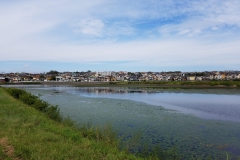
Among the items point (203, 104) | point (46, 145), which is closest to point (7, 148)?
point (46, 145)

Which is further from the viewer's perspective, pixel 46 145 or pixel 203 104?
pixel 203 104

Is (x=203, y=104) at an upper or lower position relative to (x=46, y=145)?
lower

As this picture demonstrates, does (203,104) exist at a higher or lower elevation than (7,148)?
lower

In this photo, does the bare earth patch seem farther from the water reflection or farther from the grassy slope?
the water reflection

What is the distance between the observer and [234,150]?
884 cm

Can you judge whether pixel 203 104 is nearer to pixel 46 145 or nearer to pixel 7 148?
pixel 46 145

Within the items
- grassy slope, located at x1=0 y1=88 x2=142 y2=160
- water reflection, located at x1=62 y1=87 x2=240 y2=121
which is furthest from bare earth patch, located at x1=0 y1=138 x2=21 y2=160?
water reflection, located at x1=62 y1=87 x2=240 y2=121

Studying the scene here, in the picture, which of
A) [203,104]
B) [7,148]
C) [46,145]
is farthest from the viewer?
[203,104]

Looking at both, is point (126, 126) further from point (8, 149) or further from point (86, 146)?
point (8, 149)

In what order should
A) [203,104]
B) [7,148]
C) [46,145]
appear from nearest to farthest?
[7,148] < [46,145] < [203,104]

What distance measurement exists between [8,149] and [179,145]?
6482mm

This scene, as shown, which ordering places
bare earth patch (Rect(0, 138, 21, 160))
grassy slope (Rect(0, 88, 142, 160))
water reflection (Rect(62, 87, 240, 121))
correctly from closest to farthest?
1. bare earth patch (Rect(0, 138, 21, 160))
2. grassy slope (Rect(0, 88, 142, 160))
3. water reflection (Rect(62, 87, 240, 121))

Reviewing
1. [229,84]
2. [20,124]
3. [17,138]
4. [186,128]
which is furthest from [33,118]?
[229,84]

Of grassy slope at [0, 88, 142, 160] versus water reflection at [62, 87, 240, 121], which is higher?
grassy slope at [0, 88, 142, 160]
